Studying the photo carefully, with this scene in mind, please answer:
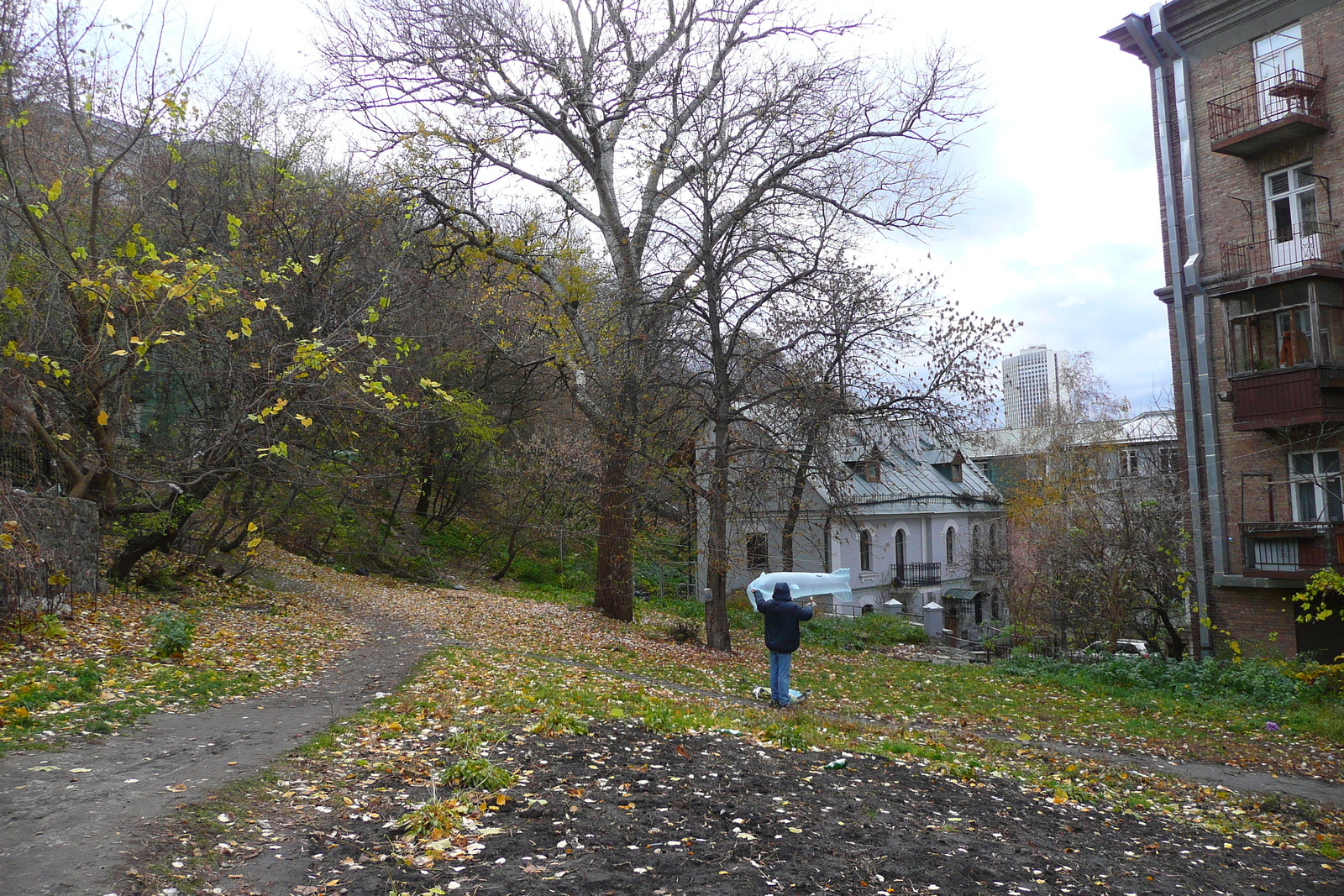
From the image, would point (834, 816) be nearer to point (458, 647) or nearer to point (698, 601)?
point (458, 647)

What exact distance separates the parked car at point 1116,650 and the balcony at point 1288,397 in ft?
17.9

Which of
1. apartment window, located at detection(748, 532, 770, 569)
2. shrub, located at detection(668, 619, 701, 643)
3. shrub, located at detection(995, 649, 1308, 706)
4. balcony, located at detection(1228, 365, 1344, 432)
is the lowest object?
shrub, located at detection(995, 649, 1308, 706)

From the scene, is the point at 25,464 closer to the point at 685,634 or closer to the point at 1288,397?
the point at 685,634

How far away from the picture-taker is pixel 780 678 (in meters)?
10.7

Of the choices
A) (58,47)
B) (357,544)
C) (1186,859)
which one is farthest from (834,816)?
(357,544)

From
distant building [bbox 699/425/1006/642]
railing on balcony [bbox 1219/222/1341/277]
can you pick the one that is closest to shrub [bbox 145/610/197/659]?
railing on balcony [bbox 1219/222/1341/277]

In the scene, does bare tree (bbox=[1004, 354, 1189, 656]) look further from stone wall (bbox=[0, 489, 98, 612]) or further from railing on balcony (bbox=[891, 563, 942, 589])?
stone wall (bbox=[0, 489, 98, 612])

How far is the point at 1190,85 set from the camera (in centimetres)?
2038

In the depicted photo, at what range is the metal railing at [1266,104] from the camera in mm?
17859

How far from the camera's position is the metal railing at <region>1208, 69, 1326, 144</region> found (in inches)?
703

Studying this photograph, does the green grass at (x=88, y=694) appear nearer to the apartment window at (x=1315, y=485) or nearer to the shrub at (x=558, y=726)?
the shrub at (x=558, y=726)

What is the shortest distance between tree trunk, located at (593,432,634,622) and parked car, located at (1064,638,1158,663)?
9.96 metres

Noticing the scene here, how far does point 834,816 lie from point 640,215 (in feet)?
47.8

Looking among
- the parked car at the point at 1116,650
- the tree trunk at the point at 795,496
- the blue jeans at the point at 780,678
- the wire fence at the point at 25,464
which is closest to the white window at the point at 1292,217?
the parked car at the point at 1116,650
